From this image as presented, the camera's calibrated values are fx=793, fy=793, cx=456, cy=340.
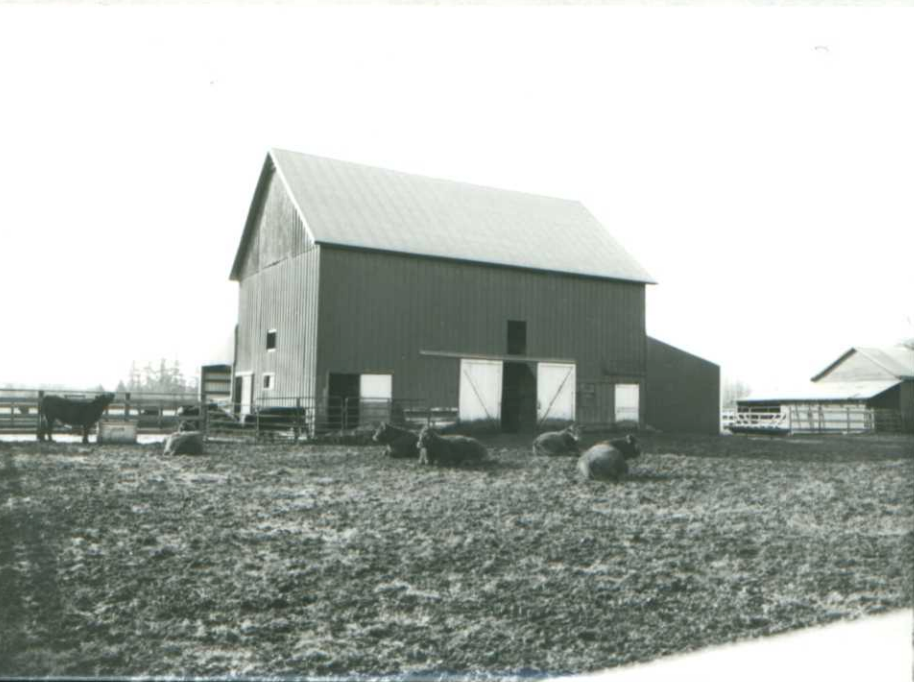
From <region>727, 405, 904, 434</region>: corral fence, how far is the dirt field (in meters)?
25.0

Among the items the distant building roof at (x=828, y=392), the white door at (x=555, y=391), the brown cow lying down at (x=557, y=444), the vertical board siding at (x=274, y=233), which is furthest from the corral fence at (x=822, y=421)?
the vertical board siding at (x=274, y=233)

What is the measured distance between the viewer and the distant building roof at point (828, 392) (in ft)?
140

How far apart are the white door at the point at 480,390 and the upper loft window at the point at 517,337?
86 cm

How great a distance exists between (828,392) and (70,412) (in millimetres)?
39697

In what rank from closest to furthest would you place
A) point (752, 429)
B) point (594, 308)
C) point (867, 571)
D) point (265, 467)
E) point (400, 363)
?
point (867, 571) < point (265, 467) < point (400, 363) < point (594, 308) < point (752, 429)

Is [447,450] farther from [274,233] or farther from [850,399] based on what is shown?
[850,399]

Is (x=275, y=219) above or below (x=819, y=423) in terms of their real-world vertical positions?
above

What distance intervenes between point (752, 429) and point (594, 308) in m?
12.9

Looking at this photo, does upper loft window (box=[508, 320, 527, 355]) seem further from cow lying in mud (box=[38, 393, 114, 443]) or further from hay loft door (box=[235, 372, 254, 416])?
cow lying in mud (box=[38, 393, 114, 443])

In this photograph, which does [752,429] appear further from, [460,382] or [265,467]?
[265,467]

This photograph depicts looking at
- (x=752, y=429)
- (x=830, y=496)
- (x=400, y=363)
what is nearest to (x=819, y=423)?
(x=752, y=429)

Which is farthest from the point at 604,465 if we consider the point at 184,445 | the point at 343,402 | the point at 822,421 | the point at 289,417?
the point at 822,421

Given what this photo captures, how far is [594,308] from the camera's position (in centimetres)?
2769

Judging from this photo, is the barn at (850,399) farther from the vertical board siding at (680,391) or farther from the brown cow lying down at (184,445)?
the brown cow lying down at (184,445)
